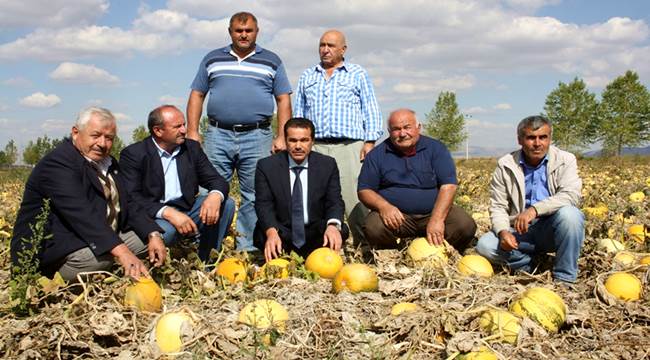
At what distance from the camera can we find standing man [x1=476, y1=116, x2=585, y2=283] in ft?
15.9

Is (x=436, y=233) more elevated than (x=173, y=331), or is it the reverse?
(x=436, y=233)

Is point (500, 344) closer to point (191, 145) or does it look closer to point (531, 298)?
point (531, 298)

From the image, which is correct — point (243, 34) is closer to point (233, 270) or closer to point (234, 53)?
point (234, 53)

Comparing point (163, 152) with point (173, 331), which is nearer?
point (173, 331)

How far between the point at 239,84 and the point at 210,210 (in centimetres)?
166

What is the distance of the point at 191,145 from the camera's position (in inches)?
222

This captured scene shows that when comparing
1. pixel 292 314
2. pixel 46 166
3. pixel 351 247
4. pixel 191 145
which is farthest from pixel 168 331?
pixel 351 247

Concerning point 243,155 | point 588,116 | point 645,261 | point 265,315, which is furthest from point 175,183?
point 588,116

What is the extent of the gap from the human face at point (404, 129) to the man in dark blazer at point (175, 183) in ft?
5.63

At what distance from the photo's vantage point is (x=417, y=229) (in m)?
5.77

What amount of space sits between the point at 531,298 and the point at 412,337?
A: 0.92 meters

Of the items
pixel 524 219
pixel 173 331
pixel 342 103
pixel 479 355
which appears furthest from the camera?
pixel 342 103

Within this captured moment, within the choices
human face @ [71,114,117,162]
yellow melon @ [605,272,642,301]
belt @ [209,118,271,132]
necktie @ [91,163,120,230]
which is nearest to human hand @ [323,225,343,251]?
belt @ [209,118,271,132]

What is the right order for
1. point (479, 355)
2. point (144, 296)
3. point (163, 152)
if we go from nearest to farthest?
point (479, 355) → point (144, 296) → point (163, 152)
